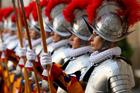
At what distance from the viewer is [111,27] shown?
3.06 meters

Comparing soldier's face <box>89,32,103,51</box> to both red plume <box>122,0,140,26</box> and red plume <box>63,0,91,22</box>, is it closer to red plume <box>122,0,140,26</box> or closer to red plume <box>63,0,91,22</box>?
red plume <box>122,0,140,26</box>

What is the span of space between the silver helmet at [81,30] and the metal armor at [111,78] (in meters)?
0.65

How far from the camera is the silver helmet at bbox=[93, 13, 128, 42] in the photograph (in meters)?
3.06

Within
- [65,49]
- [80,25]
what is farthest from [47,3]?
[80,25]

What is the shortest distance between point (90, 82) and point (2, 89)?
2.77 metres

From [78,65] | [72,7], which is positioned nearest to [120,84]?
[78,65]

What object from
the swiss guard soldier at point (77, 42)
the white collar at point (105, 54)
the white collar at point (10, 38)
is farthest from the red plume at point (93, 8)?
the white collar at point (10, 38)

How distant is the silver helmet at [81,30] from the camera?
3.62 m

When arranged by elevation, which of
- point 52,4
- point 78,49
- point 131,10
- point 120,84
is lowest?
point 120,84

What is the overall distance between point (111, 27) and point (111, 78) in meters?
0.40

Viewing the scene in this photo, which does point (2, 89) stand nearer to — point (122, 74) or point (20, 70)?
point (20, 70)

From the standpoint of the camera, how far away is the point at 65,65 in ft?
12.3

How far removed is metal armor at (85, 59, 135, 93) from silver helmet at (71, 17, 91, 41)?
650 mm

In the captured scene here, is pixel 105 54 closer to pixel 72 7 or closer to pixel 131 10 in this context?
pixel 131 10
